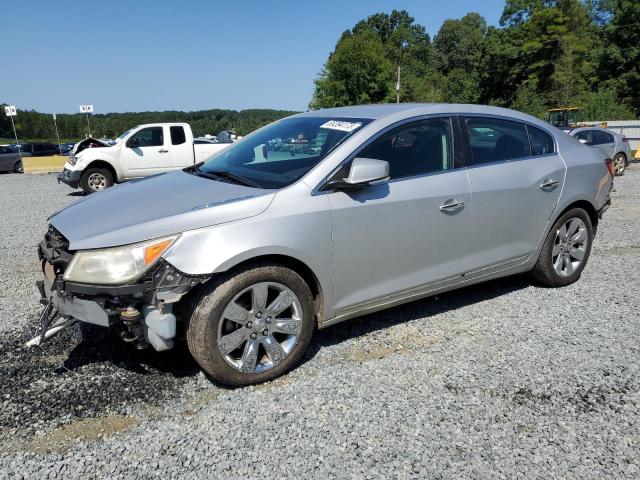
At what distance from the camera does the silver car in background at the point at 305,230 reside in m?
2.69

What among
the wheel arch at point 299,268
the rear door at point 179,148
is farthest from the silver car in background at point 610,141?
the wheel arch at point 299,268

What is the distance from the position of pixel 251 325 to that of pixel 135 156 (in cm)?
1221

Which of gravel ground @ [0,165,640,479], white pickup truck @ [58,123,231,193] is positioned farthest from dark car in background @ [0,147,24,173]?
gravel ground @ [0,165,640,479]

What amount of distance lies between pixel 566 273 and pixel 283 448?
3378 millimetres

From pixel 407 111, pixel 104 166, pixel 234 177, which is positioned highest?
pixel 407 111

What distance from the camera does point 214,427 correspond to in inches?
103

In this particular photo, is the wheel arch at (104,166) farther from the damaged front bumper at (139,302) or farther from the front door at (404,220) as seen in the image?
the front door at (404,220)

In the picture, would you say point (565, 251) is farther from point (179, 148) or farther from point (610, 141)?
point (610, 141)

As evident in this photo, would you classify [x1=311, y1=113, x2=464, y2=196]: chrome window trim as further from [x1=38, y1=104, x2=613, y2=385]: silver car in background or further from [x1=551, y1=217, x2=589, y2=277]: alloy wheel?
[x1=551, y1=217, x2=589, y2=277]: alloy wheel

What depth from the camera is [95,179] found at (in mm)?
13266

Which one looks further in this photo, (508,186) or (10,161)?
(10,161)

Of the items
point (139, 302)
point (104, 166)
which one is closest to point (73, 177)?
point (104, 166)

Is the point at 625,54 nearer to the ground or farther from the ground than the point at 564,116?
farther from the ground

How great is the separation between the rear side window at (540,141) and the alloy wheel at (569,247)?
0.69 m
